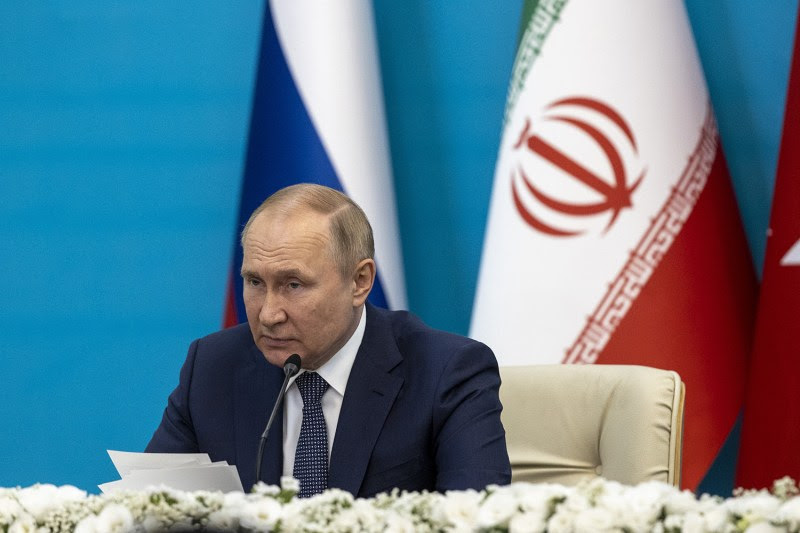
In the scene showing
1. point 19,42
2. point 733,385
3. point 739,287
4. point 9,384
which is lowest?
point 9,384

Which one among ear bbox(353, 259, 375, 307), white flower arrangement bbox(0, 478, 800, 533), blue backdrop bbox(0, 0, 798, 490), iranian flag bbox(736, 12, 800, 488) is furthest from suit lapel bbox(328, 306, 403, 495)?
blue backdrop bbox(0, 0, 798, 490)

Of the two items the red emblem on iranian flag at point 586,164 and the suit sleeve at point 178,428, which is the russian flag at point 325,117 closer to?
the red emblem on iranian flag at point 586,164

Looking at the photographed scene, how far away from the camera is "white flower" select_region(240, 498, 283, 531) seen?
1.30 m

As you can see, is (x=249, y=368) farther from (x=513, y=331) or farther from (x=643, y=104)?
(x=643, y=104)

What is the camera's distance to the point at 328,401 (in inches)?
86.2

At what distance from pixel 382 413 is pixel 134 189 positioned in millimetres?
1833

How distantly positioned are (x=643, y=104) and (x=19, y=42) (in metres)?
2.07

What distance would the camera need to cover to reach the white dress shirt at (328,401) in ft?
7.08

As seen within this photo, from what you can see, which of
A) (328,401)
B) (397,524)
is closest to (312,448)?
(328,401)

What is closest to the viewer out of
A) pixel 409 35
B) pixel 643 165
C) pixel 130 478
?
pixel 130 478

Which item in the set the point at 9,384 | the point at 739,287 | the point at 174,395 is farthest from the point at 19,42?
the point at 739,287

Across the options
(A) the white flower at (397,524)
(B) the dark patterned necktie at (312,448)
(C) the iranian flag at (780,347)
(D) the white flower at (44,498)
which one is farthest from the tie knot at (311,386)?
(C) the iranian flag at (780,347)

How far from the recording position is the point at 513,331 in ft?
9.92

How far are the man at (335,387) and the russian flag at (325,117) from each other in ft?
3.27
